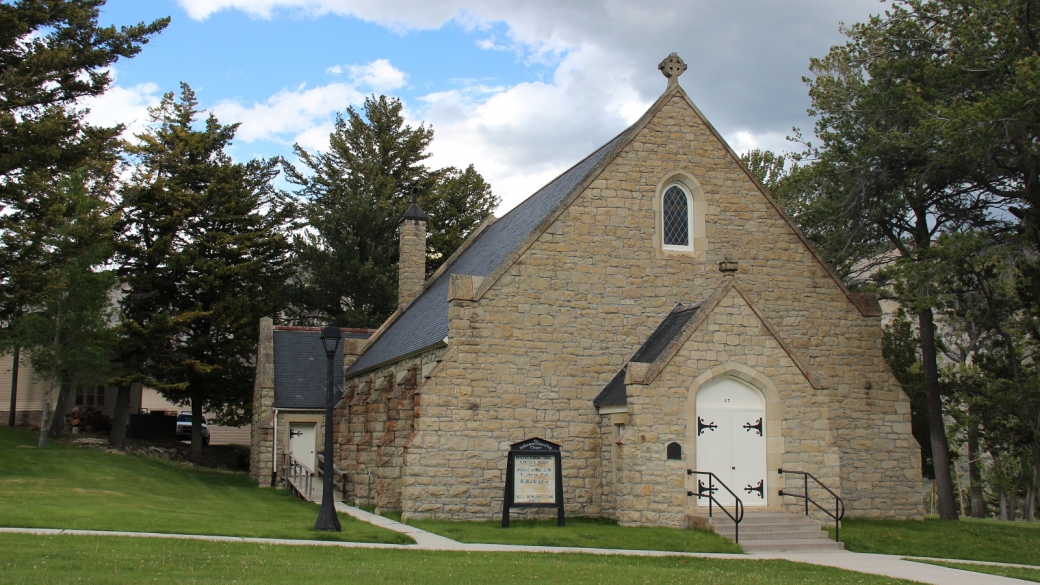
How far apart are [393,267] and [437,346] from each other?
81.6ft

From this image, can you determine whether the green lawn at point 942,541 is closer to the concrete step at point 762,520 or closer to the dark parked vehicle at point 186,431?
the concrete step at point 762,520

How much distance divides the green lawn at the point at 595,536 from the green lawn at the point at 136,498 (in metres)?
1.48

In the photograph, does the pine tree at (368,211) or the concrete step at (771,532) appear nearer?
the concrete step at (771,532)

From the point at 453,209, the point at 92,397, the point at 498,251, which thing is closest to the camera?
the point at 498,251

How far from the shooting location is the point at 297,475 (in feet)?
90.5

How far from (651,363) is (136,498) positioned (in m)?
12.9

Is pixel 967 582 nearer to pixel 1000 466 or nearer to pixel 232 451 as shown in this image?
pixel 1000 466

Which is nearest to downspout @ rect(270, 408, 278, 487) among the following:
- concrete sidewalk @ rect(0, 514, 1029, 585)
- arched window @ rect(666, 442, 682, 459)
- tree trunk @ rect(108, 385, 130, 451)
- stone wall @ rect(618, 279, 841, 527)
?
tree trunk @ rect(108, 385, 130, 451)

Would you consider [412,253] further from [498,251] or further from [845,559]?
[845,559]

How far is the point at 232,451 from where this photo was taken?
4194cm

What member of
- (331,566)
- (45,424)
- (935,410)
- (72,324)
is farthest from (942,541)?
Result: (45,424)

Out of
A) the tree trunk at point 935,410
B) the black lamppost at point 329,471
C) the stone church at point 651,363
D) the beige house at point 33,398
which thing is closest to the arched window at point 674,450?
the stone church at point 651,363

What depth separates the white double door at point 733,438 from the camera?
1736 centimetres

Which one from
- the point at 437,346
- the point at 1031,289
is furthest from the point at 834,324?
the point at 437,346
